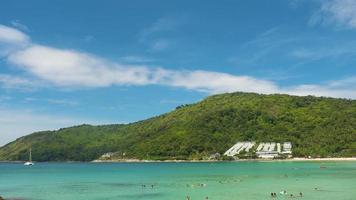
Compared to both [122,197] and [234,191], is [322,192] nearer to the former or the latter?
[234,191]

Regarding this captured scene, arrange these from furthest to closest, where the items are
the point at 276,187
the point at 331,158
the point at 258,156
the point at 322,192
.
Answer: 1. the point at 258,156
2. the point at 331,158
3. the point at 276,187
4. the point at 322,192

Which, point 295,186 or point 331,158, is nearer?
point 295,186

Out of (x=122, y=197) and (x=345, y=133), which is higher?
(x=345, y=133)

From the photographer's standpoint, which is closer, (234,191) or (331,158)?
(234,191)

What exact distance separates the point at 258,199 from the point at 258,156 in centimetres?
13533

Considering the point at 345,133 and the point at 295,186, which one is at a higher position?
the point at 345,133

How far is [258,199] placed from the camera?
53.8 meters

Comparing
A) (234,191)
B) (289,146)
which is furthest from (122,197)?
(289,146)

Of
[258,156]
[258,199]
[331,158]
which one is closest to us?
[258,199]

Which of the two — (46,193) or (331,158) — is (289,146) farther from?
(46,193)

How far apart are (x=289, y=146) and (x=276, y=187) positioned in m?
128

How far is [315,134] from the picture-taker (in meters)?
198

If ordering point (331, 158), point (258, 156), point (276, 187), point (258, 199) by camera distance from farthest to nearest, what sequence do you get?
1. point (258, 156)
2. point (331, 158)
3. point (276, 187)
4. point (258, 199)

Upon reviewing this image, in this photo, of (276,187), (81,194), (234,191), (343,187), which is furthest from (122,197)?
(343,187)
